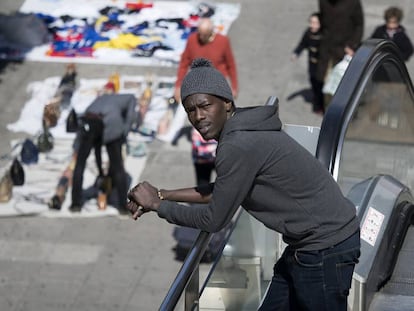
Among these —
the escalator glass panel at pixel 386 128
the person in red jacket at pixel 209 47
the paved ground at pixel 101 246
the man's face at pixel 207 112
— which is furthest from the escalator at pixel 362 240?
the person in red jacket at pixel 209 47

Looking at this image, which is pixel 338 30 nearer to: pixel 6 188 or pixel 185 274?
pixel 6 188

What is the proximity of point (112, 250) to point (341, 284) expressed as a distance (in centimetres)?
608

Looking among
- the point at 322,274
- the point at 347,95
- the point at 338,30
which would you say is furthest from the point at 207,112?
the point at 338,30

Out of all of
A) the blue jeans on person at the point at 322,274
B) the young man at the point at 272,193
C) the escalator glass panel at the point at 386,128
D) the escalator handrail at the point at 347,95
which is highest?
the young man at the point at 272,193

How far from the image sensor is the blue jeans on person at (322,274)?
5.08 meters

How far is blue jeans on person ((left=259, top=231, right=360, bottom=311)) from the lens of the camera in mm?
5082

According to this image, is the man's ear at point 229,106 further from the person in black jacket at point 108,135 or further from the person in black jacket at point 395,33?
Answer: the person in black jacket at point 395,33

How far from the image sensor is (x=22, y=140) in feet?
42.1

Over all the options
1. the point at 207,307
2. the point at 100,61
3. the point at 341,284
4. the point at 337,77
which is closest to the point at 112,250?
the point at 337,77

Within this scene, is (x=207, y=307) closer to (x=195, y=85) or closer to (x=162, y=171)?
(x=195, y=85)

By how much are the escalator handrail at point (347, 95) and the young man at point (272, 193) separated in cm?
138

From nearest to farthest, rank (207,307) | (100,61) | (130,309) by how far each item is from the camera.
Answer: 1. (207,307)
2. (130,309)
3. (100,61)

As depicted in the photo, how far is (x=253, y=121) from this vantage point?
4.83 m

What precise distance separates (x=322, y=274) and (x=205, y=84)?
3.40 feet
